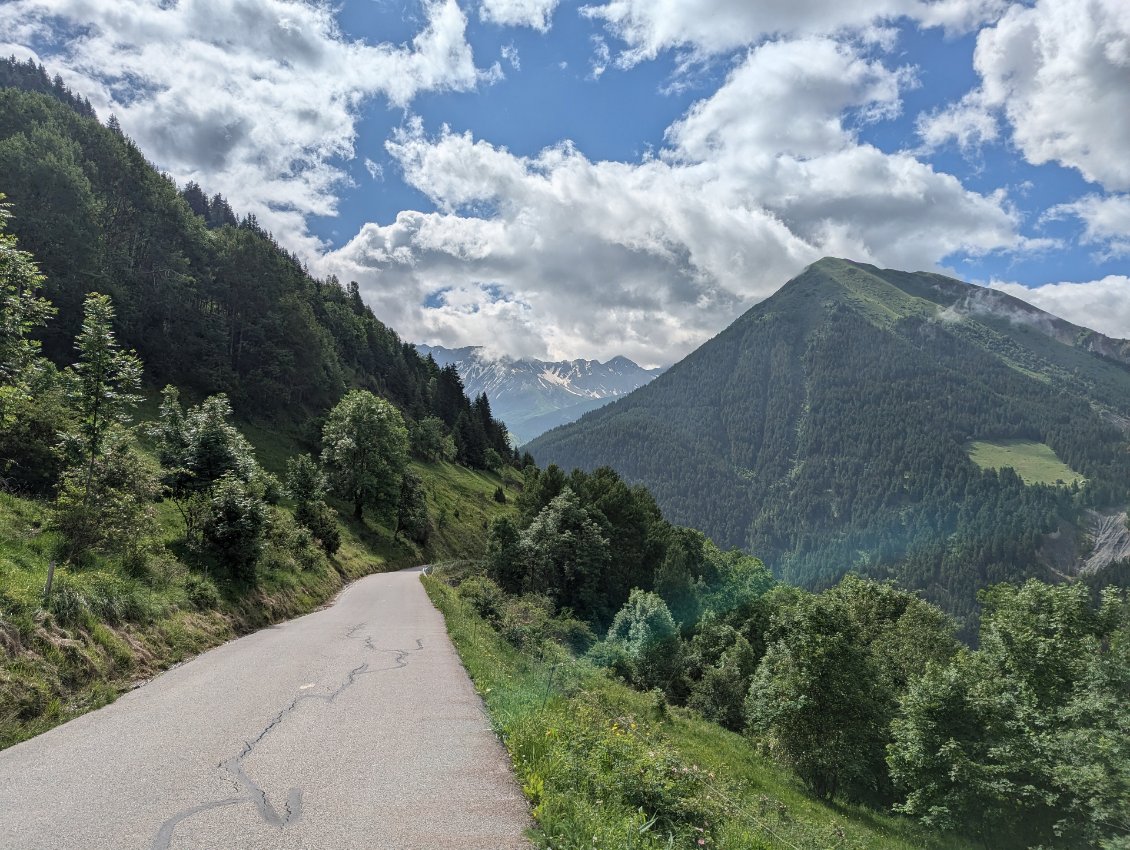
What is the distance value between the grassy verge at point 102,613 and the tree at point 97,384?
8.05 feet

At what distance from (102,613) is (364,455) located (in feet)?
162

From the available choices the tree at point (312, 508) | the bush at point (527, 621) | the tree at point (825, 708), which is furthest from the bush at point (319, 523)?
the tree at point (825, 708)

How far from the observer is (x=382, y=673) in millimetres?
15641

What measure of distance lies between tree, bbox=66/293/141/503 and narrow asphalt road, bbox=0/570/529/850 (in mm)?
6898

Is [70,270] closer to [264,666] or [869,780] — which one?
[264,666]

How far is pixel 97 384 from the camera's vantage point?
15500 mm

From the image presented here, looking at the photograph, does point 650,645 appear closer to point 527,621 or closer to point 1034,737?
point 527,621

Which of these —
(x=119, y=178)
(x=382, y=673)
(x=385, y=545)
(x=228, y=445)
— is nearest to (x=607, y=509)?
(x=385, y=545)

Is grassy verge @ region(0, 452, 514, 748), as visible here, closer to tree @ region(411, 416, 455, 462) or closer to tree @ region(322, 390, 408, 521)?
tree @ region(322, 390, 408, 521)

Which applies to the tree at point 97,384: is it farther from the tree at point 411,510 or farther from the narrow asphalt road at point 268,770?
the tree at point 411,510

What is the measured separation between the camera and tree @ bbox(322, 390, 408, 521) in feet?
201

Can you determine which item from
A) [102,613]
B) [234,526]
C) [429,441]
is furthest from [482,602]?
[429,441]

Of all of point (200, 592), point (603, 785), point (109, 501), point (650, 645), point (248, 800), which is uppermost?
point (109, 501)

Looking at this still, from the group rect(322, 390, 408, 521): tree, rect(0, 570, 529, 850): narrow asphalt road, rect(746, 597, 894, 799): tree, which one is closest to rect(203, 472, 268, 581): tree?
rect(0, 570, 529, 850): narrow asphalt road
